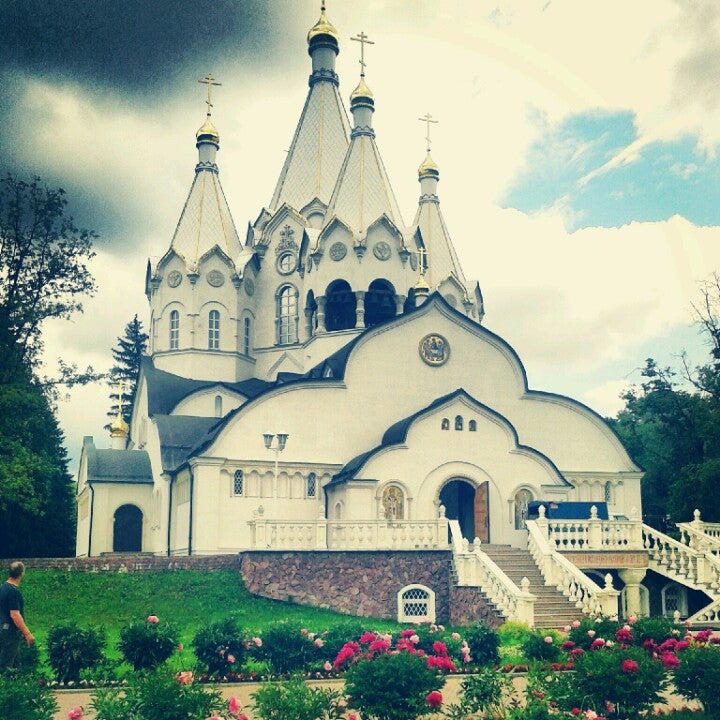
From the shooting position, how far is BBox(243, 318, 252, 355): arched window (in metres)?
37.6

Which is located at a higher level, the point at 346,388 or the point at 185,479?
the point at 346,388

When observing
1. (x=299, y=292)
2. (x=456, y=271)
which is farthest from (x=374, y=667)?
(x=456, y=271)

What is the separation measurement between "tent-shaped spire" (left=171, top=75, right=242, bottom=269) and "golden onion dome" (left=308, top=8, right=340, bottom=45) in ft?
17.7

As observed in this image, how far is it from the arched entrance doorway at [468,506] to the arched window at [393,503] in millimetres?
1650

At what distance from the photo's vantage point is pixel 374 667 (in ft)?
35.2

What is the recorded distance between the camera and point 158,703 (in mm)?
9789

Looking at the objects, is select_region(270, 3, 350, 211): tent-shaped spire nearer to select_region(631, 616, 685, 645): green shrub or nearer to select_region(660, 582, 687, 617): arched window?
select_region(660, 582, 687, 617): arched window

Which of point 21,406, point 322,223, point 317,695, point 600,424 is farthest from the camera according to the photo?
point 322,223

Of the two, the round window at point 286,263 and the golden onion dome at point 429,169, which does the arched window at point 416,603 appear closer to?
the round window at point 286,263

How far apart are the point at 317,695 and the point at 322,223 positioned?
91.2 feet

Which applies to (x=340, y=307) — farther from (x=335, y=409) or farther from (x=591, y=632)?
(x=591, y=632)

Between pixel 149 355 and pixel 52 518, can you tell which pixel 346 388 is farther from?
pixel 52 518

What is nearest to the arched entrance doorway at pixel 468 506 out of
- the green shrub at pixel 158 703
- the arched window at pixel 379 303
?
the arched window at pixel 379 303

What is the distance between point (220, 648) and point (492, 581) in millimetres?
9495
